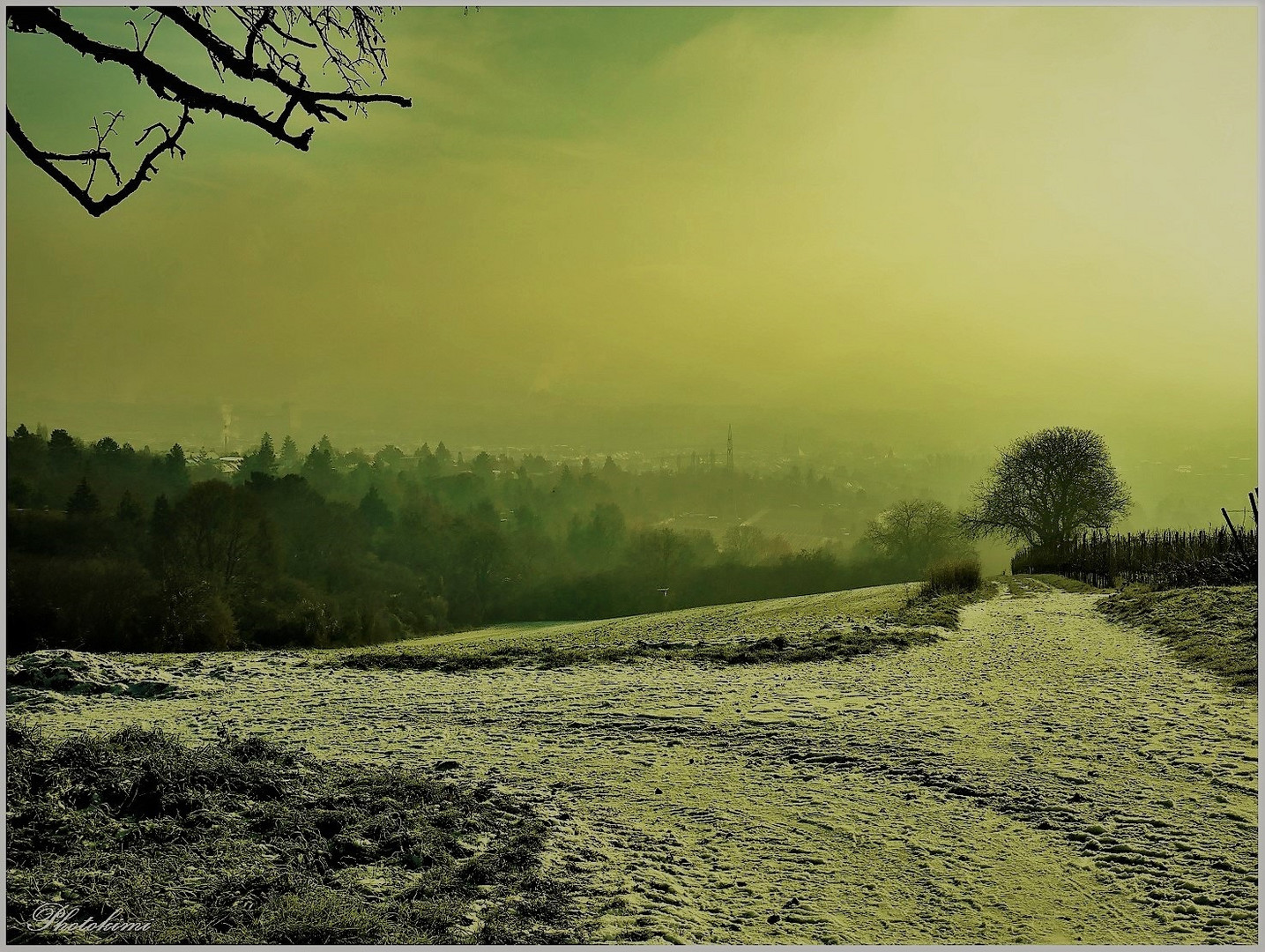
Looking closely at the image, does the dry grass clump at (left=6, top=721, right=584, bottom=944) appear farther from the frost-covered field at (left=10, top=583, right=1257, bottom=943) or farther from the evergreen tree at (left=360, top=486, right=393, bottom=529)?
the evergreen tree at (left=360, top=486, right=393, bottom=529)

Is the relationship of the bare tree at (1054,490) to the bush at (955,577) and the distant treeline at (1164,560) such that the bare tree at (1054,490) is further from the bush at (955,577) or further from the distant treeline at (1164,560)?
the bush at (955,577)

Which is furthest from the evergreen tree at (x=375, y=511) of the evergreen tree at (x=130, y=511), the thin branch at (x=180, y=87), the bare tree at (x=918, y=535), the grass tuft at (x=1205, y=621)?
the thin branch at (x=180, y=87)

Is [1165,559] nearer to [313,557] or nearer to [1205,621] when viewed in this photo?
[1205,621]

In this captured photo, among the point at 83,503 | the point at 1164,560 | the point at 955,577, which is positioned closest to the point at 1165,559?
the point at 1164,560

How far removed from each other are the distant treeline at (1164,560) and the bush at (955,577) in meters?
3.92

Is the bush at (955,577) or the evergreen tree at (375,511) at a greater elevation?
the evergreen tree at (375,511)

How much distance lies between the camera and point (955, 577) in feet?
68.7

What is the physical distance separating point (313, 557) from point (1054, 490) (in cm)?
3451

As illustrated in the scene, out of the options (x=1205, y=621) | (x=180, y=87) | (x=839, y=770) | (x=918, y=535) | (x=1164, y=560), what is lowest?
(x=839, y=770)

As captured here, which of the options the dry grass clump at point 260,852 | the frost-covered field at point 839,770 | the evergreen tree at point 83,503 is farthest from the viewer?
the evergreen tree at point 83,503

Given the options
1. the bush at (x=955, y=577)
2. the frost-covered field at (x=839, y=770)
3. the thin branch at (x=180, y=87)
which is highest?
the thin branch at (x=180, y=87)

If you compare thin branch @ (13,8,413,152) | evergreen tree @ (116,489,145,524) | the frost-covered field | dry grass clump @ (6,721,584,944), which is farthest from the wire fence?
evergreen tree @ (116,489,145,524)

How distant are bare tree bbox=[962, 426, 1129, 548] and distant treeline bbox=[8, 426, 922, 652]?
1275cm

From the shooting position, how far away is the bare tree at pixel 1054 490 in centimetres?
3584
